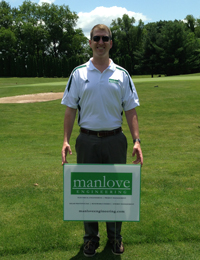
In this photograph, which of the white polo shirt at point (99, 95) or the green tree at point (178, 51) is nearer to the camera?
the white polo shirt at point (99, 95)

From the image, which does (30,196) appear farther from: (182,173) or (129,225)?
(182,173)

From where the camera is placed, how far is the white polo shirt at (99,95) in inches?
113

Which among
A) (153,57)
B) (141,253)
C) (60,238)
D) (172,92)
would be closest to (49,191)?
(60,238)

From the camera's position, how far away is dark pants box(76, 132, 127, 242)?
2988mm

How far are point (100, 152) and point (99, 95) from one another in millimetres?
593

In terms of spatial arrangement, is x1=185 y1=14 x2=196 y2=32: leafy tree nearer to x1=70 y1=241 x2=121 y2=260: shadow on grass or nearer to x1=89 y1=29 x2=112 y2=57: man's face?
x1=89 y1=29 x2=112 y2=57: man's face

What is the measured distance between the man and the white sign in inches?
8.2

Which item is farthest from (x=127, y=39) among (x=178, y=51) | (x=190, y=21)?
(x=178, y=51)

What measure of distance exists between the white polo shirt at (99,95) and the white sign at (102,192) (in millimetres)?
448

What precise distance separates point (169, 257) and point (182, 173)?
2.53m

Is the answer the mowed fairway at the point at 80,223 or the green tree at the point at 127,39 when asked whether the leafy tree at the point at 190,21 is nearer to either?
the green tree at the point at 127,39

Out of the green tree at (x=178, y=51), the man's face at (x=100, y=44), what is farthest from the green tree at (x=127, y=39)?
the man's face at (x=100, y=44)

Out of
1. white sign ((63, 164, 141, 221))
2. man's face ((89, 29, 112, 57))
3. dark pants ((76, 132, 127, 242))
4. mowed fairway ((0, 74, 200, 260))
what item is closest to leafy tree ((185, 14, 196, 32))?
mowed fairway ((0, 74, 200, 260))

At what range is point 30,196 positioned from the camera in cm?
432
